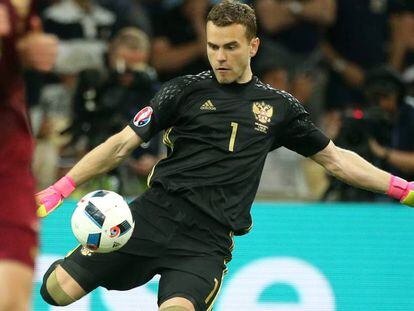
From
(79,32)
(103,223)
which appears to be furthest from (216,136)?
Answer: (79,32)

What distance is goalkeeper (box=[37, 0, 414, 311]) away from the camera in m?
5.70

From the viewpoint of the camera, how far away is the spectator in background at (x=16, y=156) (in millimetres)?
4449

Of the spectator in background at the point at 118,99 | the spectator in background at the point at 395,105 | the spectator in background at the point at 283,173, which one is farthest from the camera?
the spectator in background at the point at 283,173

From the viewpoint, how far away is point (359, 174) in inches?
238

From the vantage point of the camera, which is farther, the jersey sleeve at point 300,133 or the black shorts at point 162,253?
the jersey sleeve at point 300,133

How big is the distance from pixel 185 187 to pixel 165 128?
0.39 m

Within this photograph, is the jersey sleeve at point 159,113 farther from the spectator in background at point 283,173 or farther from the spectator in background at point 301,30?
the spectator in background at point 301,30

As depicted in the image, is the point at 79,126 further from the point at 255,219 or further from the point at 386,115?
the point at 386,115

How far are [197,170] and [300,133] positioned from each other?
66cm

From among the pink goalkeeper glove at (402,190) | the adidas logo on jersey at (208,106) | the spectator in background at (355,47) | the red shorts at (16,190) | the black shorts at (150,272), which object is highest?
the red shorts at (16,190)

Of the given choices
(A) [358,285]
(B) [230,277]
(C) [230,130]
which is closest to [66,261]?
(C) [230,130]

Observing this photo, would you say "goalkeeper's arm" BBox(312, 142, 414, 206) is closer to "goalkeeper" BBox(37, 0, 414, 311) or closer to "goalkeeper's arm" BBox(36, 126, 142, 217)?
"goalkeeper" BBox(37, 0, 414, 311)

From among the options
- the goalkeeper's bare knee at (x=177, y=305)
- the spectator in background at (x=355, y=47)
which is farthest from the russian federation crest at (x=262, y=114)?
the spectator in background at (x=355, y=47)

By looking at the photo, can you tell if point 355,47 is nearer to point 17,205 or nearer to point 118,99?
point 118,99
